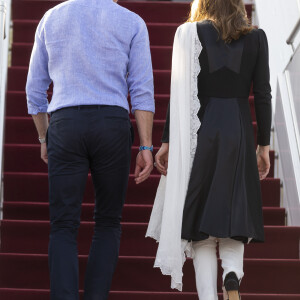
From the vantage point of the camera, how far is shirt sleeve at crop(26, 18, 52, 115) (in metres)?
4.05

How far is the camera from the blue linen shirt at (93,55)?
390 centimetres

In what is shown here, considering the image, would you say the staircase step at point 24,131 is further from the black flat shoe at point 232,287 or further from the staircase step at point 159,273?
the black flat shoe at point 232,287

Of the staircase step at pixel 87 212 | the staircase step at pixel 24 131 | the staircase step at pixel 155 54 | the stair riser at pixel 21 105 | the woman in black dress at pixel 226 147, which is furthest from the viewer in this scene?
the staircase step at pixel 155 54

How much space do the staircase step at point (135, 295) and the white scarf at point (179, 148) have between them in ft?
1.77

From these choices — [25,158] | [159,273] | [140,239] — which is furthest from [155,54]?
[159,273]

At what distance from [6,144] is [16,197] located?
1.52ft

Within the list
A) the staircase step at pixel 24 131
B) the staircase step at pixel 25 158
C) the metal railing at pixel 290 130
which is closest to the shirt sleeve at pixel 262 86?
the metal railing at pixel 290 130

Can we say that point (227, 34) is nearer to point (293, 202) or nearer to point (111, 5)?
point (111, 5)

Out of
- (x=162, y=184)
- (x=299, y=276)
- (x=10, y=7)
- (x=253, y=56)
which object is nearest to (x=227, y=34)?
(x=253, y=56)

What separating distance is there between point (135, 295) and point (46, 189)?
5.06 ft

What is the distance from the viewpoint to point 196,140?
3861 millimetres

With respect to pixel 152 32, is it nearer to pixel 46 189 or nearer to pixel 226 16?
pixel 46 189

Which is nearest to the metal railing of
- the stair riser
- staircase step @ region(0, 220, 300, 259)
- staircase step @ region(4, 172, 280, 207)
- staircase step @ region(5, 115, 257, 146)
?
staircase step @ region(4, 172, 280, 207)

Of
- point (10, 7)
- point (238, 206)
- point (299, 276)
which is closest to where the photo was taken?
point (238, 206)
